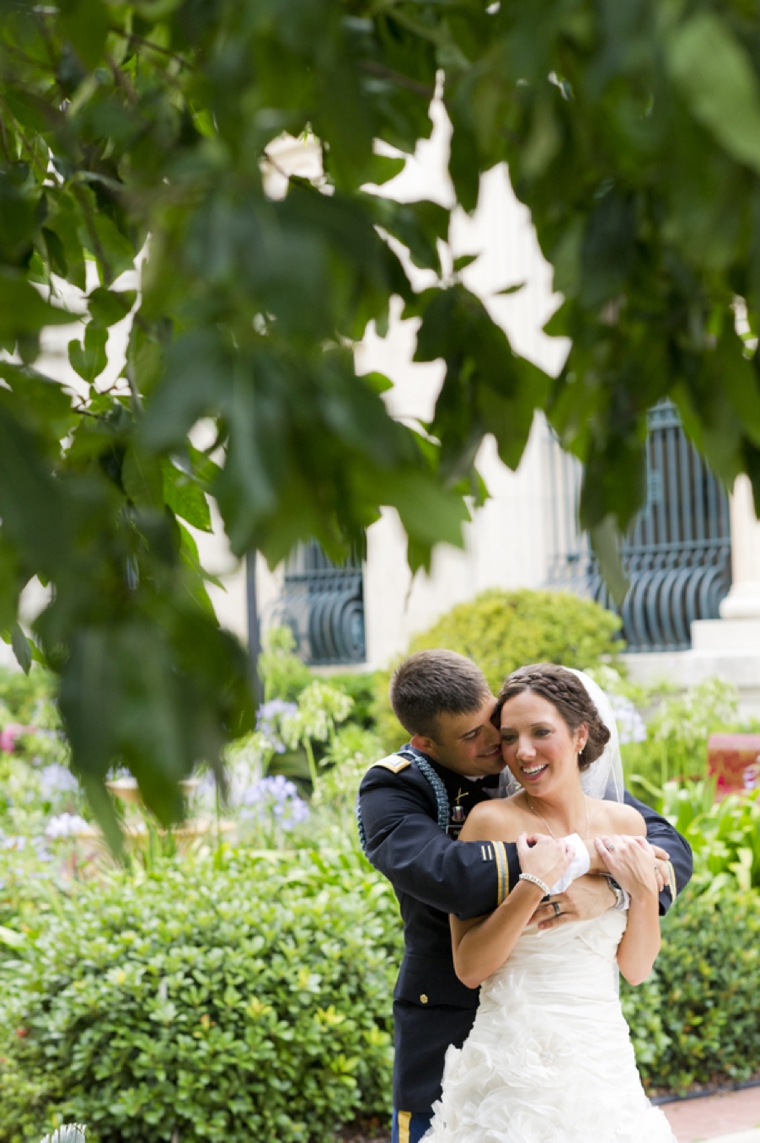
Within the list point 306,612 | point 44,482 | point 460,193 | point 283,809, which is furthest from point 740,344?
point 306,612

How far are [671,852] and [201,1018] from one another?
2.30 metres

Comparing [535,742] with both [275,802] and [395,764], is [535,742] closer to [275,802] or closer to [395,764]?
[395,764]

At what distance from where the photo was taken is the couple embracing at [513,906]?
8.95ft

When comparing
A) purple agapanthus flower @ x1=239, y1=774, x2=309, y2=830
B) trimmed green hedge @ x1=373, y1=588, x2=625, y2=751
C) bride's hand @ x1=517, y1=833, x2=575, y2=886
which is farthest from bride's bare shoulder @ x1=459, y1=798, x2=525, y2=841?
trimmed green hedge @ x1=373, y1=588, x2=625, y2=751

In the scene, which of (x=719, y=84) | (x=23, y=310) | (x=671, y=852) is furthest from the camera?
(x=671, y=852)

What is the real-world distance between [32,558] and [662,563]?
11280 millimetres

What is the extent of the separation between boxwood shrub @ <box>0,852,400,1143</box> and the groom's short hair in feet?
7.25

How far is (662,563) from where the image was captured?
11.8 m

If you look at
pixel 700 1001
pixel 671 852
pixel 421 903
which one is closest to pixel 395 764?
pixel 421 903

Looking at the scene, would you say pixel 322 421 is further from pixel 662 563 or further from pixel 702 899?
pixel 662 563

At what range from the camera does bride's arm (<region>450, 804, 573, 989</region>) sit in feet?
8.68

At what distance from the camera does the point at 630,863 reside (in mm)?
2818

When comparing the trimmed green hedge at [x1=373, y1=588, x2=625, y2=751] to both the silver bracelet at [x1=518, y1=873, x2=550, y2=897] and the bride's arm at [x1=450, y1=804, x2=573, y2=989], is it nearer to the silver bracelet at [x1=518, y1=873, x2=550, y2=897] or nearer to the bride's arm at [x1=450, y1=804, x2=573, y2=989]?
the bride's arm at [x1=450, y1=804, x2=573, y2=989]

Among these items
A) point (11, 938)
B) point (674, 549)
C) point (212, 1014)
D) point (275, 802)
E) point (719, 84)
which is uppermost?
point (674, 549)
